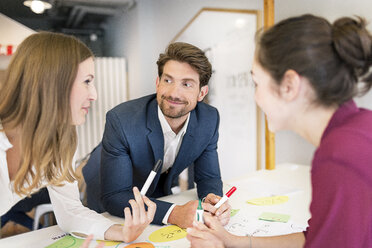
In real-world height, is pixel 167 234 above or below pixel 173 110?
below

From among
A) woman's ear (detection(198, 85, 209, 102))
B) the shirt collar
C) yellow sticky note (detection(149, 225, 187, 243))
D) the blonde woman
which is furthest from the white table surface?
woman's ear (detection(198, 85, 209, 102))

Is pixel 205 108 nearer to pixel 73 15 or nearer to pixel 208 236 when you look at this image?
pixel 208 236

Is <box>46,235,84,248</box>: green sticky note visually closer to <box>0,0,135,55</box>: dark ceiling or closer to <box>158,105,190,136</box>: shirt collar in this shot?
<box>158,105,190,136</box>: shirt collar

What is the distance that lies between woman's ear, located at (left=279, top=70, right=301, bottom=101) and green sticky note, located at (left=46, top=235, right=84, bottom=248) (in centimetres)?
65

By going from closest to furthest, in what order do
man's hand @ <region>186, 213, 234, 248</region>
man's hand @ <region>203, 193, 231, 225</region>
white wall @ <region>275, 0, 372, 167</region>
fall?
man's hand @ <region>186, 213, 234, 248</region>, man's hand @ <region>203, 193, 231, 225</region>, white wall @ <region>275, 0, 372, 167</region>

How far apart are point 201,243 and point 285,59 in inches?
17.1

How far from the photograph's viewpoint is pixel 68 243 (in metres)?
0.84

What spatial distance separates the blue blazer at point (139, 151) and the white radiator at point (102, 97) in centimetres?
3

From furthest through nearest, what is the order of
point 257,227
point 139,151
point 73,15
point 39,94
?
point 73,15
point 139,151
point 257,227
point 39,94

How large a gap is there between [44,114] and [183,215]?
0.49 meters

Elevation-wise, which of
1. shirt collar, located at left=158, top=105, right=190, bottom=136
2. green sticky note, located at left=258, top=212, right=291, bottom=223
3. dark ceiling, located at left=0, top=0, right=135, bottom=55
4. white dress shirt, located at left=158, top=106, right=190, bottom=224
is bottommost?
green sticky note, located at left=258, top=212, right=291, bottom=223

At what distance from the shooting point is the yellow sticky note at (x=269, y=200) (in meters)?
1.15

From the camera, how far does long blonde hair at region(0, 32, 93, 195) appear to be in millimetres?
706

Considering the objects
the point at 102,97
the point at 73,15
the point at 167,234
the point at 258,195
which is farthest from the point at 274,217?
the point at 73,15
